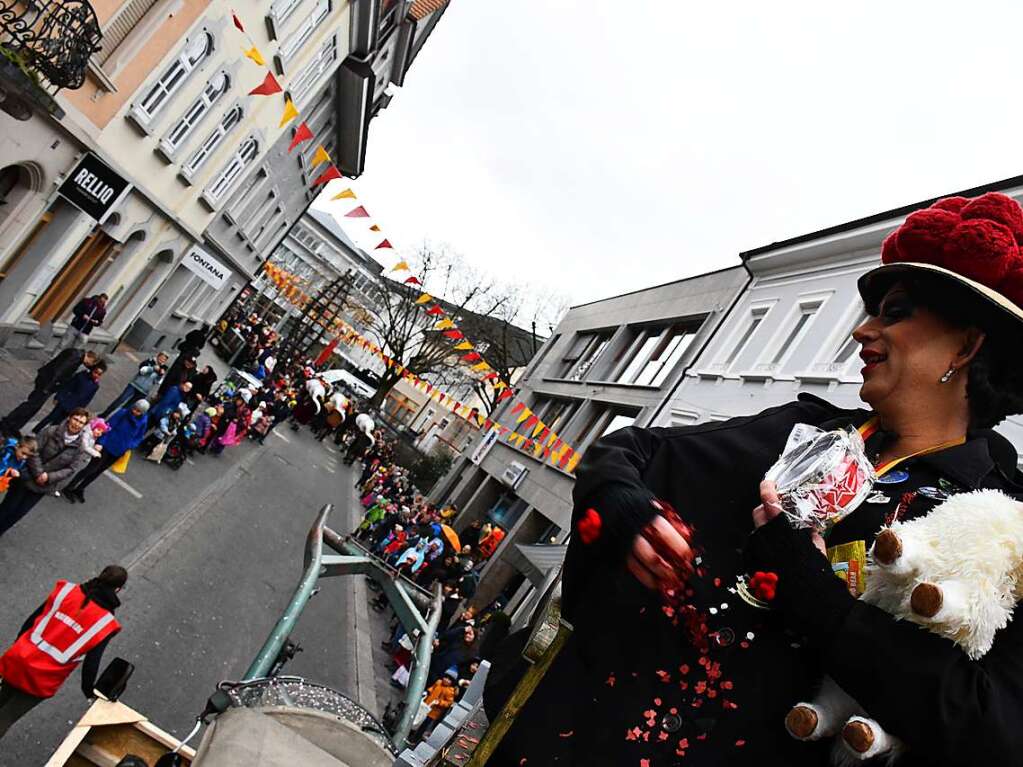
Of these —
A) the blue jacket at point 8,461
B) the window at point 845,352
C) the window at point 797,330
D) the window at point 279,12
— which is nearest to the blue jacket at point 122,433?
the blue jacket at point 8,461

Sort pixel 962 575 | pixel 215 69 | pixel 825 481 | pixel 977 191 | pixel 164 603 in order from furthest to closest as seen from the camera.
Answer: pixel 215 69 → pixel 977 191 → pixel 164 603 → pixel 825 481 → pixel 962 575

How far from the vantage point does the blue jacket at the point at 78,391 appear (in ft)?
36.2

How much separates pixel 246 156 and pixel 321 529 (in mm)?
21130

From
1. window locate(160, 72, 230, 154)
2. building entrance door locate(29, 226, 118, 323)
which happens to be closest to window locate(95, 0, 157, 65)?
window locate(160, 72, 230, 154)

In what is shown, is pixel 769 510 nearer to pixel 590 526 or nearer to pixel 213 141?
pixel 590 526

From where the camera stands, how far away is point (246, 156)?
23.3 meters

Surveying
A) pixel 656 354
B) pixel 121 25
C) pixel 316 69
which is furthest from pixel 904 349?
pixel 316 69

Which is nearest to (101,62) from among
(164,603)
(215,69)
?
(215,69)

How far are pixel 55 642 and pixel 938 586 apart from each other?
6427mm

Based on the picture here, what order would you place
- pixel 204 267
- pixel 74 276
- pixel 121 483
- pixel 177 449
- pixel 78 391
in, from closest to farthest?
pixel 78 391 → pixel 121 483 → pixel 177 449 → pixel 74 276 → pixel 204 267

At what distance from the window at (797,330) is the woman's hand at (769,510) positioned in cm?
1488

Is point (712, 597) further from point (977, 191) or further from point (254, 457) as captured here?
point (254, 457)

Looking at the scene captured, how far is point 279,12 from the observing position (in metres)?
19.0

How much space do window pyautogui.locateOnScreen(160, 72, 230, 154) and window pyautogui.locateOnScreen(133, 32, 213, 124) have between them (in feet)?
3.19
